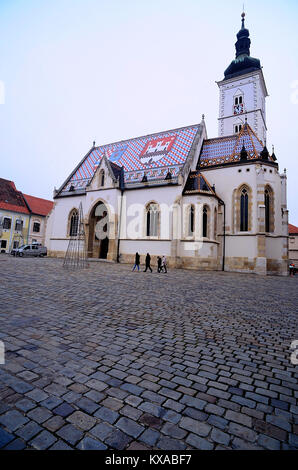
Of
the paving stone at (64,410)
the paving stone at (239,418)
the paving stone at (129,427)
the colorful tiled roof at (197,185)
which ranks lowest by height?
the paving stone at (239,418)

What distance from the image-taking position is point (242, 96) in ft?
123

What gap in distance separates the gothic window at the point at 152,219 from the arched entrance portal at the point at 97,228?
5.00 m

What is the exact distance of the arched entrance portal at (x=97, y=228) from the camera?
90.3 ft

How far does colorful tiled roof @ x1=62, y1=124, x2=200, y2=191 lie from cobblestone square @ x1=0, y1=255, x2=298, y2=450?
2108cm

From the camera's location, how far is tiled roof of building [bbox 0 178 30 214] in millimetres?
39459

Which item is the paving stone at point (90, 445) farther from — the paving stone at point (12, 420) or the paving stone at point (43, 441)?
the paving stone at point (12, 420)

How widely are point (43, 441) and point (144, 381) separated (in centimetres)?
117

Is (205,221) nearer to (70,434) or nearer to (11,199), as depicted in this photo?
(70,434)

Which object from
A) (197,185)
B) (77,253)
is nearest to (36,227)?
(77,253)

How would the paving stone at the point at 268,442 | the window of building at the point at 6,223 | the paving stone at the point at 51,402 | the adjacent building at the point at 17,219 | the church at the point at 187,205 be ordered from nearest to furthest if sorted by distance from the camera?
the paving stone at the point at 268,442 < the paving stone at the point at 51,402 < the church at the point at 187,205 < the window of building at the point at 6,223 < the adjacent building at the point at 17,219

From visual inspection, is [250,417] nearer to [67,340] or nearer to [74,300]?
[67,340]

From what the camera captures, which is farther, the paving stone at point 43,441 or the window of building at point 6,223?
the window of building at point 6,223

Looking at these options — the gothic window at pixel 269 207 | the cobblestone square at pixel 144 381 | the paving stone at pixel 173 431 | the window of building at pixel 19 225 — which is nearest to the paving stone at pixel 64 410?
the cobblestone square at pixel 144 381
